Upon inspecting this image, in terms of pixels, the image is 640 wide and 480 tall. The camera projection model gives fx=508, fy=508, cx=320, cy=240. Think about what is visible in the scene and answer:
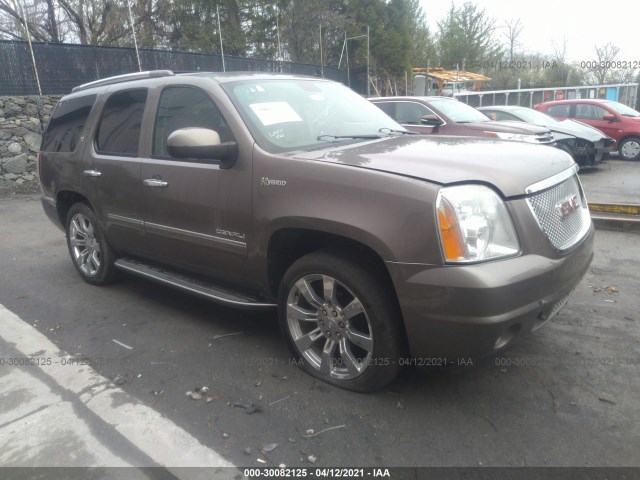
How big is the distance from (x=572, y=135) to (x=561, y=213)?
891 centimetres

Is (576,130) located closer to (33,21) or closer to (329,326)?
(329,326)

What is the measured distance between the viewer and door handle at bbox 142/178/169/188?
144 inches

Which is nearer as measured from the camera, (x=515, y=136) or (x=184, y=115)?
(x=184, y=115)

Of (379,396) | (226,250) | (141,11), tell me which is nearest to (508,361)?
(379,396)

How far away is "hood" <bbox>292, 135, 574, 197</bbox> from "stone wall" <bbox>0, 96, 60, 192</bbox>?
1001 centimetres

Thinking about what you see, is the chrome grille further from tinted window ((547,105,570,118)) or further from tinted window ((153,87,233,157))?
tinted window ((547,105,570,118))

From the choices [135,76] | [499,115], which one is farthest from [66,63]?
[499,115]

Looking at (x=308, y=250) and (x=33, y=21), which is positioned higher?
(x=33, y=21)

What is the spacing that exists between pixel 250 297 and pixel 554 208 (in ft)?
6.36

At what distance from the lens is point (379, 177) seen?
101 inches

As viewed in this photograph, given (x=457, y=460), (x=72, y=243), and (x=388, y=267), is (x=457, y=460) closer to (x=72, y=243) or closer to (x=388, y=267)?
(x=388, y=267)

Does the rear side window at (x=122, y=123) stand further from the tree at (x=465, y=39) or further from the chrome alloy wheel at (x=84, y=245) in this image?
the tree at (x=465, y=39)

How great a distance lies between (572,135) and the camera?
34.7 ft

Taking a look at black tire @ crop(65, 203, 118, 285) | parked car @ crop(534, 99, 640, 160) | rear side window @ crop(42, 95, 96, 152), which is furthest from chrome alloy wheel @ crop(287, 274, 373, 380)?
parked car @ crop(534, 99, 640, 160)
